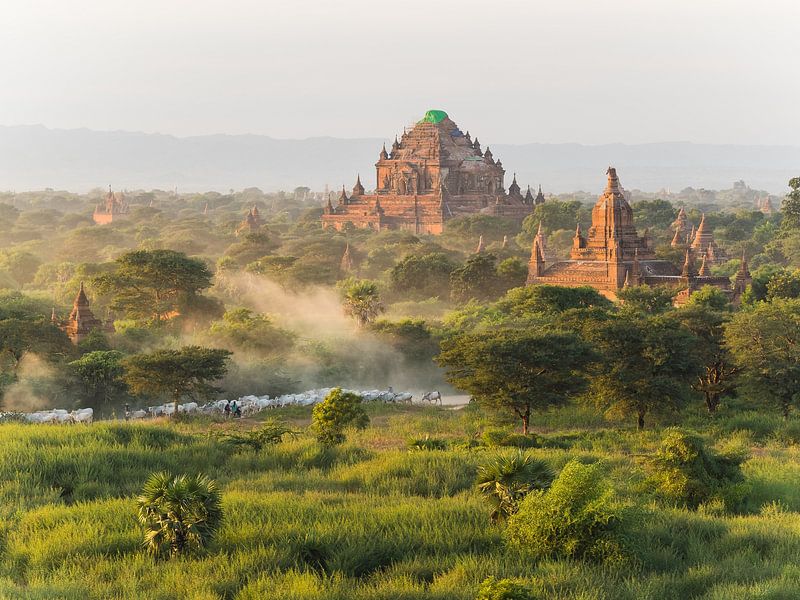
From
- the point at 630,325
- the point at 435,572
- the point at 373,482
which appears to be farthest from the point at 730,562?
the point at 630,325

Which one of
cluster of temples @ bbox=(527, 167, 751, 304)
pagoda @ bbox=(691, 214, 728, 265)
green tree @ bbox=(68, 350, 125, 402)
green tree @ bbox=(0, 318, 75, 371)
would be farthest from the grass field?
pagoda @ bbox=(691, 214, 728, 265)

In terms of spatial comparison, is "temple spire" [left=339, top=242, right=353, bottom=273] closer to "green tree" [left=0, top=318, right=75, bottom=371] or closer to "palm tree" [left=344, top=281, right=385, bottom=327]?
"palm tree" [left=344, top=281, right=385, bottom=327]

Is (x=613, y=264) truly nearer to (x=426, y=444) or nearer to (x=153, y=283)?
(x=153, y=283)

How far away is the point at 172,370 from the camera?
35.8 meters

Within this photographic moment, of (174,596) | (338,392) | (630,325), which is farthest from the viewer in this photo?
(630,325)

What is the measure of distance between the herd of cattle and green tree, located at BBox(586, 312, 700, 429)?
9.10 m

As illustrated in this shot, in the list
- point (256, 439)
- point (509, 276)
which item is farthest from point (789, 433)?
point (509, 276)

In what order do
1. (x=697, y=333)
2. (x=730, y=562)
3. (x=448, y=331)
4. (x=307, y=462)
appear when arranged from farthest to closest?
(x=448, y=331)
(x=697, y=333)
(x=307, y=462)
(x=730, y=562)

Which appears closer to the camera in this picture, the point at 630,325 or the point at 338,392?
the point at 338,392

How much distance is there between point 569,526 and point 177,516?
258 inches

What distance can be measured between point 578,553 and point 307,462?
957cm

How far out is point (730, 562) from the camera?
54.7ft

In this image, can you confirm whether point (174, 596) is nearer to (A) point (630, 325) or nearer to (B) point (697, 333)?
(A) point (630, 325)

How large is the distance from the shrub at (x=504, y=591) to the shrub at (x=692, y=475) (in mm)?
9824
